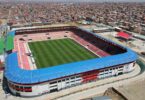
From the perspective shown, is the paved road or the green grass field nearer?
the paved road

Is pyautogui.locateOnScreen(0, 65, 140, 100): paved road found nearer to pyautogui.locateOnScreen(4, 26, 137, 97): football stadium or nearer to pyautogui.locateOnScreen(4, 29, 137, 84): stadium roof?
pyautogui.locateOnScreen(4, 26, 137, 97): football stadium

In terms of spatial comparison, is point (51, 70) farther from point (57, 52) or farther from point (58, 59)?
point (57, 52)

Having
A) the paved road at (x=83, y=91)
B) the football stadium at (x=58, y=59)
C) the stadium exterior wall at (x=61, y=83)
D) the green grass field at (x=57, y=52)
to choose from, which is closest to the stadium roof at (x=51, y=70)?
the football stadium at (x=58, y=59)

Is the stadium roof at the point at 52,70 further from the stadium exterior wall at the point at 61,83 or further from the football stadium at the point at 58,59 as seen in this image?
the stadium exterior wall at the point at 61,83

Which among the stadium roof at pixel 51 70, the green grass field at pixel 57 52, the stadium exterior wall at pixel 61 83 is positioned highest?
the stadium roof at pixel 51 70

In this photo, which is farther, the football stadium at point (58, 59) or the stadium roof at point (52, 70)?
the football stadium at point (58, 59)

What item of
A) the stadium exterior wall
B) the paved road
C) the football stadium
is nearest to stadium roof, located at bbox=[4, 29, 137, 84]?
the football stadium

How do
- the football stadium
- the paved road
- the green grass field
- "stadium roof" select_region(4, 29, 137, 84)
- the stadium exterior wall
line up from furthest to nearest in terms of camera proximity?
the green grass field < the football stadium < the stadium exterior wall < "stadium roof" select_region(4, 29, 137, 84) < the paved road

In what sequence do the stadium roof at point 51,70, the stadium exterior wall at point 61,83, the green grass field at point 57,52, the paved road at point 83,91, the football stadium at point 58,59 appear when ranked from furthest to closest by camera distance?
1. the green grass field at point 57,52
2. the football stadium at point 58,59
3. the stadium exterior wall at point 61,83
4. the stadium roof at point 51,70
5. the paved road at point 83,91

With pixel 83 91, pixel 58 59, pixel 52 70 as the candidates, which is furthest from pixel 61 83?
pixel 58 59
